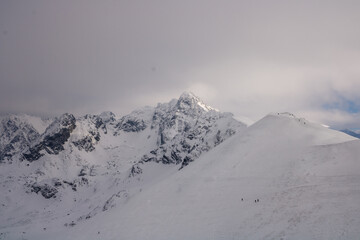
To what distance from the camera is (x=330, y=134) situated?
6925 centimetres

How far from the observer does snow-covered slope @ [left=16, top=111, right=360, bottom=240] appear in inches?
1425

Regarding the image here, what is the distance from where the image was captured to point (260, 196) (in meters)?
47.0

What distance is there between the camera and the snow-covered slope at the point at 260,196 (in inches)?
1425

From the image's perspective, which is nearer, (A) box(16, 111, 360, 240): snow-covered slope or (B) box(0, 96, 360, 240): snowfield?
(A) box(16, 111, 360, 240): snow-covered slope

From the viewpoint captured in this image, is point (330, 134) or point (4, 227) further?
point (4, 227)

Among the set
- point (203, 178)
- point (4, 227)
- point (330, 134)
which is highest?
point (330, 134)

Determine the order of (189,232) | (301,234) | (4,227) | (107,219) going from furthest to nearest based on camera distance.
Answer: (4,227) → (107,219) → (189,232) → (301,234)

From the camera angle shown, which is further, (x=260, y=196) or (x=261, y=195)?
(x=261, y=195)

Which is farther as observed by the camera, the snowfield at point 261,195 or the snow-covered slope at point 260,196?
the snowfield at point 261,195

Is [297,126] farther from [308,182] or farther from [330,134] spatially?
[308,182]

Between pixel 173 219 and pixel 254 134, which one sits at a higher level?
pixel 254 134

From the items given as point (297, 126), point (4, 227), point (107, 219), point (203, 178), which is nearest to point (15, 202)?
point (4, 227)

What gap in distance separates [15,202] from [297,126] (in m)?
191

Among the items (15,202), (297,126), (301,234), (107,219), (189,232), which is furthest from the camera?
(15,202)
